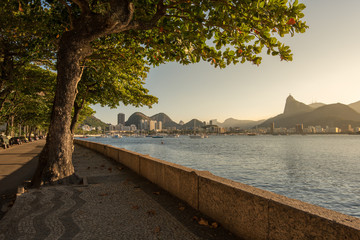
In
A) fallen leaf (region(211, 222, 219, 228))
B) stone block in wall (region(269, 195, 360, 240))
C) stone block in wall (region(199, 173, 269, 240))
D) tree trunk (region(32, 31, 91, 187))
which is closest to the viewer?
stone block in wall (region(269, 195, 360, 240))

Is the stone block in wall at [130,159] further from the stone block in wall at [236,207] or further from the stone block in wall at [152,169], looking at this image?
the stone block in wall at [236,207]

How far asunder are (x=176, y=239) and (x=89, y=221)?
6.34 ft

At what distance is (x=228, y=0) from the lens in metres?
5.60

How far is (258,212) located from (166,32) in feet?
21.3

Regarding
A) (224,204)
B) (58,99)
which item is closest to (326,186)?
(224,204)

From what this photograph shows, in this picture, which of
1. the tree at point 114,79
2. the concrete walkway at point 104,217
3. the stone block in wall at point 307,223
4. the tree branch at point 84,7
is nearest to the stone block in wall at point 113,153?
the tree at point 114,79

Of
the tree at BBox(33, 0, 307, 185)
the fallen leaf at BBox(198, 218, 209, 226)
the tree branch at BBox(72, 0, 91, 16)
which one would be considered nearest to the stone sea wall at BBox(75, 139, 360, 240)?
the fallen leaf at BBox(198, 218, 209, 226)

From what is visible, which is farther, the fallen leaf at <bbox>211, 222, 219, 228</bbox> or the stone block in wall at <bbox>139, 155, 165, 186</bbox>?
the stone block in wall at <bbox>139, 155, 165, 186</bbox>

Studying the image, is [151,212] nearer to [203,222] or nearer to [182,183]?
[182,183]

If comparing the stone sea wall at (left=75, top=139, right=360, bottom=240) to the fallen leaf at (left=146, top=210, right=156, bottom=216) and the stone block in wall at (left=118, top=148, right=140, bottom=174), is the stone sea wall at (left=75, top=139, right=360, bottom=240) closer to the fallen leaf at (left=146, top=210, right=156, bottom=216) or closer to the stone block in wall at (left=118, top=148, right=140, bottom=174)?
the fallen leaf at (left=146, top=210, right=156, bottom=216)

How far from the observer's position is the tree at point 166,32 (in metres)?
5.52

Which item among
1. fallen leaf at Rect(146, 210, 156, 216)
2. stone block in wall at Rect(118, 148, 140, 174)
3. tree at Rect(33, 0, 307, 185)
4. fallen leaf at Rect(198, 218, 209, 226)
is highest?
tree at Rect(33, 0, 307, 185)

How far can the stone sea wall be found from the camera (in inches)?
95.5

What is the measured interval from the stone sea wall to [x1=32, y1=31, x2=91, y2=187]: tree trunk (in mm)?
4649
